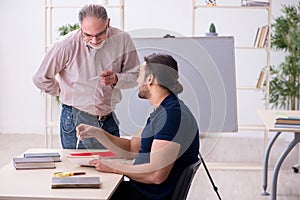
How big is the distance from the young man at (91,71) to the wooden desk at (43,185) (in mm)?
374

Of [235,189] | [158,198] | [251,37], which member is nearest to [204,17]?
[251,37]

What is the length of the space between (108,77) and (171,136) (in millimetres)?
714


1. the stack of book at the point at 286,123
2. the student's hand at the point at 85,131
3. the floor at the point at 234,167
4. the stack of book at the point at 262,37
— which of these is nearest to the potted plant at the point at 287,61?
the floor at the point at 234,167

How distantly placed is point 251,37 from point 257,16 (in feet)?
0.82

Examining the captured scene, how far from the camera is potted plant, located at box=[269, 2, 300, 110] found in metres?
6.74

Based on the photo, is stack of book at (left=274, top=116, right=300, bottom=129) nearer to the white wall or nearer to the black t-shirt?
the black t-shirt

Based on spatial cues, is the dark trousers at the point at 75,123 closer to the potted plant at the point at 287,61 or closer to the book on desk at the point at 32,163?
the book on desk at the point at 32,163

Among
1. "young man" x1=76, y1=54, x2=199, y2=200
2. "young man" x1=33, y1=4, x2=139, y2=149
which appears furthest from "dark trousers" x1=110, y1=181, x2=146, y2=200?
"young man" x1=33, y1=4, x2=139, y2=149

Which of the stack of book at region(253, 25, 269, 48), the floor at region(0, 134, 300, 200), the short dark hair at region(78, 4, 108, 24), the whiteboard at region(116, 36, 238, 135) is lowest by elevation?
the floor at region(0, 134, 300, 200)

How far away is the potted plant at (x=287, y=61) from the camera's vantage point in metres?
6.74

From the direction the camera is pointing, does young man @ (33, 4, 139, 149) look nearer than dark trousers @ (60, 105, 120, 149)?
Yes

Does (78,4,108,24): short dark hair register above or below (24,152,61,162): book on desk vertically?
above

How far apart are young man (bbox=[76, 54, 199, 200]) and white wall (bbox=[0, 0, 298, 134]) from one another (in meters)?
4.39

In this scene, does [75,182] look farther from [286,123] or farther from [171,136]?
[286,123]
